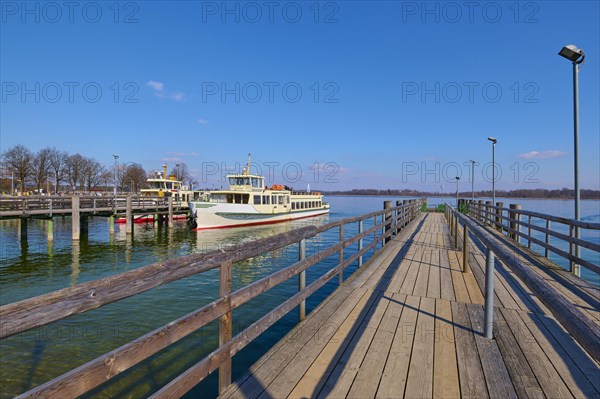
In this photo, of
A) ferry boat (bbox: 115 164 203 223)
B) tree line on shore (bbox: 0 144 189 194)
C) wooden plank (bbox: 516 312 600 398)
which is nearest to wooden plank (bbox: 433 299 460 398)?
wooden plank (bbox: 516 312 600 398)

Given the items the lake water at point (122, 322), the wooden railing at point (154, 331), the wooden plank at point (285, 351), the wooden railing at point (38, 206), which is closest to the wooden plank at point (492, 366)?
the wooden plank at point (285, 351)

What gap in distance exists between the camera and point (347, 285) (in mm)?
5312

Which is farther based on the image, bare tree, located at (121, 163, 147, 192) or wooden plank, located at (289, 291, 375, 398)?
bare tree, located at (121, 163, 147, 192)

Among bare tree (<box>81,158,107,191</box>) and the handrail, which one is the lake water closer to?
the handrail

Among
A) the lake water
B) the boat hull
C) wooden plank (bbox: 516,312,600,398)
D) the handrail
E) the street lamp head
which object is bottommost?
the lake water

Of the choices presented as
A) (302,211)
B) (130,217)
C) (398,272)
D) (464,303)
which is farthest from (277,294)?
(302,211)

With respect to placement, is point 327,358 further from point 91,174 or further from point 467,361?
point 91,174

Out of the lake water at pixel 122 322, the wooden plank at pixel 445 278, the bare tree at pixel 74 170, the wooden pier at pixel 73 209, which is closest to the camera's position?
the lake water at pixel 122 322

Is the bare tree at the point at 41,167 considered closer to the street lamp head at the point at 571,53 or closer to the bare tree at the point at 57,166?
the bare tree at the point at 57,166

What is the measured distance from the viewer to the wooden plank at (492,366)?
2.42 metres

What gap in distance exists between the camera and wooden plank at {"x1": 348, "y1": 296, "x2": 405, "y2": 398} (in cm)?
246

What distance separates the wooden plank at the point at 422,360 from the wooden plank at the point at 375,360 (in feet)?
0.76

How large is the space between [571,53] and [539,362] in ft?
23.1

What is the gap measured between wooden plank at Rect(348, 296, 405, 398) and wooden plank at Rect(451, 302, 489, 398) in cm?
61
